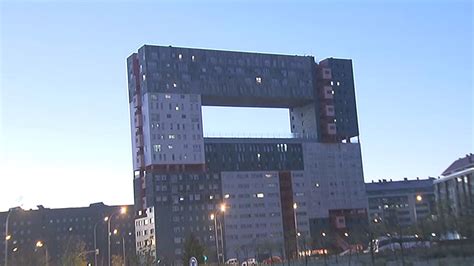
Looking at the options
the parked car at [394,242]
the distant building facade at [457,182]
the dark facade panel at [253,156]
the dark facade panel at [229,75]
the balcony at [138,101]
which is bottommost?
the parked car at [394,242]

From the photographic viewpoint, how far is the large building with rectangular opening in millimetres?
157250

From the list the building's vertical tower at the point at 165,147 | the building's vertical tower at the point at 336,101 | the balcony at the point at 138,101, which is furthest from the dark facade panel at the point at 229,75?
the building's vertical tower at the point at 336,101

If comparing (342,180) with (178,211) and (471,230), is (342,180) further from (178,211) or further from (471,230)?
(471,230)

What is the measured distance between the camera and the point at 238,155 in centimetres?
16925

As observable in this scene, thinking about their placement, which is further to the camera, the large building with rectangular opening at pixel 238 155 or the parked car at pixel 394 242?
the large building with rectangular opening at pixel 238 155

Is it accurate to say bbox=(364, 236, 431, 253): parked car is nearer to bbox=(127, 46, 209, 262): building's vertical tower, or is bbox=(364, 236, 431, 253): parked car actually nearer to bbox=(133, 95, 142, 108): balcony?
bbox=(127, 46, 209, 262): building's vertical tower

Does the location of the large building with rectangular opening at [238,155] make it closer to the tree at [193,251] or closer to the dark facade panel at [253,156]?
the dark facade panel at [253,156]

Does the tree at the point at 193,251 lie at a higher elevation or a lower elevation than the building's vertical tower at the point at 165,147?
lower

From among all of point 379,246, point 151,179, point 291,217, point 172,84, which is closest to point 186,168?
point 151,179

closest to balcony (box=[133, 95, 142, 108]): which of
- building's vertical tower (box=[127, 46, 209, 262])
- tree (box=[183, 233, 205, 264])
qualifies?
building's vertical tower (box=[127, 46, 209, 262])

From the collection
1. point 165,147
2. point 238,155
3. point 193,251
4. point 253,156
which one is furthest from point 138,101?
point 193,251

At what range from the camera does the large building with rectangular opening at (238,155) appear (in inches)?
6191

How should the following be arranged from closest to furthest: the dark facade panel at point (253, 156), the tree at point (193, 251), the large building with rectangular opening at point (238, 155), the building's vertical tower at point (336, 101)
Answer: the tree at point (193, 251) < the large building with rectangular opening at point (238, 155) < the dark facade panel at point (253, 156) < the building's vertical tower at point (336, 101)

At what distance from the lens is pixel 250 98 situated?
16838 cm
